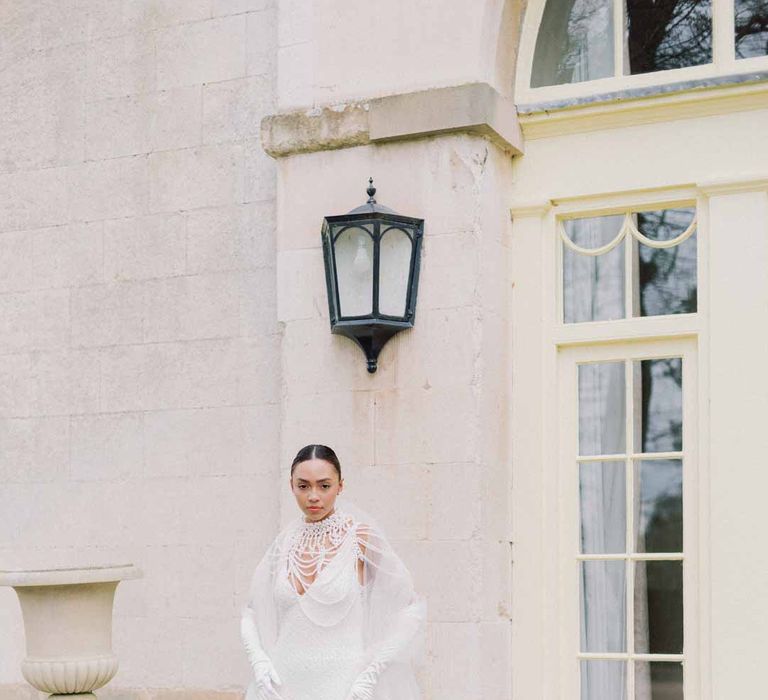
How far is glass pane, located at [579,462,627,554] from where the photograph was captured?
6.65 metres

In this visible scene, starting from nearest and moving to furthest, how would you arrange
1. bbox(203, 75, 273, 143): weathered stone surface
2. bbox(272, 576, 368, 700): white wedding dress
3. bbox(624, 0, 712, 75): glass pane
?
1. bbox(272, 576, 368, 700): white wedding dress
2. bbox(624, 0, 712, 75): glass pane
3. bbox(203, 75, 273, 143): weathered stone surface

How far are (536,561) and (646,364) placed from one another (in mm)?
986

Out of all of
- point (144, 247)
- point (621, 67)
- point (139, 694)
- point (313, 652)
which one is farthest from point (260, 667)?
point (621, 67)

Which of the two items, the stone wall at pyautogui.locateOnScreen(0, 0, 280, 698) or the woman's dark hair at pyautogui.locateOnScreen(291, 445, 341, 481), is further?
the stone wall at pyautogui.locateOnScreen(0, 0, 280, 698)

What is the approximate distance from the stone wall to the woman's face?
1700 mm

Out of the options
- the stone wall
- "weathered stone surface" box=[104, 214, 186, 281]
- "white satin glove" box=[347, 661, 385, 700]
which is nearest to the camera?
"white satin glove" box=[347, 661, 385, 700]

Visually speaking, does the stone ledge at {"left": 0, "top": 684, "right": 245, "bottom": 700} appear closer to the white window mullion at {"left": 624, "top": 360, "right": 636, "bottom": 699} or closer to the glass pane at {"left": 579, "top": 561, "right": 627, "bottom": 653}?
the glass pane at {"left": 579, "top": 561, "right": 627, "bottom": 653}

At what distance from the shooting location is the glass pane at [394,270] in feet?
22.0

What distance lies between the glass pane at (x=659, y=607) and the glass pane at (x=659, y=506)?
0.29ft

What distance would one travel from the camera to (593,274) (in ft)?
22.5

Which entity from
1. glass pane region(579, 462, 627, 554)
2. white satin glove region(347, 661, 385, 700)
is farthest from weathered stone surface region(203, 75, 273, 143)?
white satin glove region(347, 661, 385, 700)

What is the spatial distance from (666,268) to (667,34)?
1049 millimetres

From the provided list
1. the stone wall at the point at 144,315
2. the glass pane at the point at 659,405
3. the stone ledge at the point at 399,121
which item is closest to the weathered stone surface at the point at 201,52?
the stone wall at the point at 144,315

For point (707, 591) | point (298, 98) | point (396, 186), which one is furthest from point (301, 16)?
point (707, 591)
